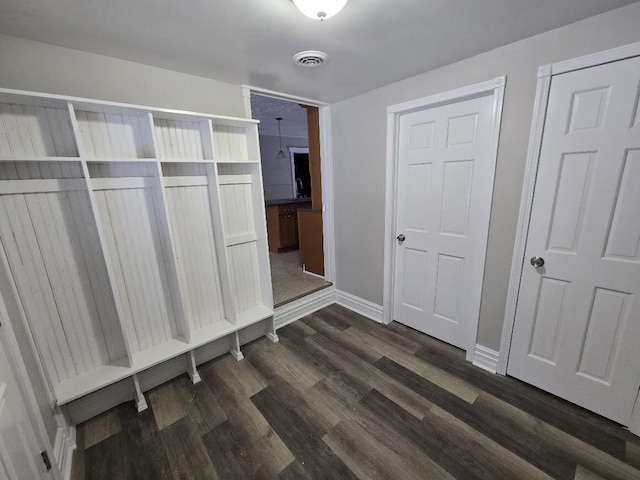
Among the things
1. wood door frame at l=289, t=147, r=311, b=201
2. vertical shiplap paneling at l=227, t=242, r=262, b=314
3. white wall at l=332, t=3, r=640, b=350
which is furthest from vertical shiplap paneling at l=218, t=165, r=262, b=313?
wood door frame at l=289, t=147, r=311, b=201

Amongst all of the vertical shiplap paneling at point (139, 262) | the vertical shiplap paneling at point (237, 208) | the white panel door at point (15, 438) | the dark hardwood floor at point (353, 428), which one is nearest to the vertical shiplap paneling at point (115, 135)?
the vertical shiplap paneling at point (139, 262)

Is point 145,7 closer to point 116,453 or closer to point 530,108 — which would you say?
point 530,108

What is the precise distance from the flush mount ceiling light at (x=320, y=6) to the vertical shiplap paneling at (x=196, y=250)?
1.32 metres

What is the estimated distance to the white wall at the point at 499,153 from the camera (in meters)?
1.44

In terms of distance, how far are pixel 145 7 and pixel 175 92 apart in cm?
75

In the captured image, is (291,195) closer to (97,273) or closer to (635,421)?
(97,273)

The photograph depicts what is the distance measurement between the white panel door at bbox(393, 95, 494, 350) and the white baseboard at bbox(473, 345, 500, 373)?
3.5 inches

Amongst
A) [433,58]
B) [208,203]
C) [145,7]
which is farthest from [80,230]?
[433,58]

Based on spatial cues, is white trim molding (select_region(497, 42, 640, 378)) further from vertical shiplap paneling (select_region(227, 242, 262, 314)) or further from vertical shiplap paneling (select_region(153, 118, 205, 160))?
vertical shiplap paneling (select_region(153, 118, 205, 160))

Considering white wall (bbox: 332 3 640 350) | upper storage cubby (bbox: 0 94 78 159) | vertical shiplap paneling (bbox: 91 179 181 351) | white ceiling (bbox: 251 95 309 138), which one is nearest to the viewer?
upper storage cubby (bbox: 0 94 78 159)

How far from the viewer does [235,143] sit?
7.14ft

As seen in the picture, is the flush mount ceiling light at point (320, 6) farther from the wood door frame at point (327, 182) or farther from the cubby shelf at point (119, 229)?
the wood door frame at point (327, 182)

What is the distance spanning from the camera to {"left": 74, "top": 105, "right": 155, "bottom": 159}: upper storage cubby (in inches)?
61.3

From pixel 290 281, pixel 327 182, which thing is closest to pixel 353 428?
pixel 290 281
